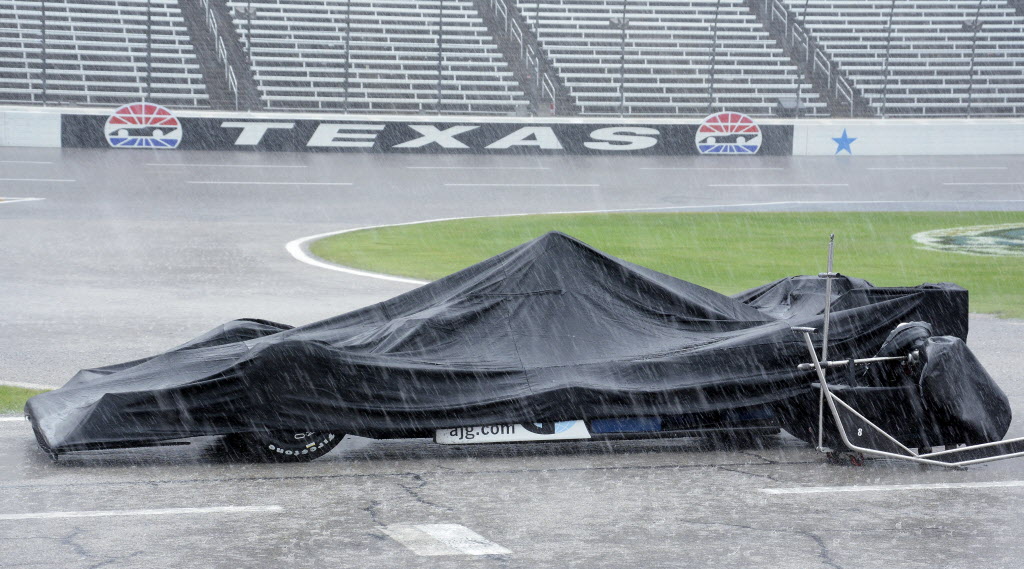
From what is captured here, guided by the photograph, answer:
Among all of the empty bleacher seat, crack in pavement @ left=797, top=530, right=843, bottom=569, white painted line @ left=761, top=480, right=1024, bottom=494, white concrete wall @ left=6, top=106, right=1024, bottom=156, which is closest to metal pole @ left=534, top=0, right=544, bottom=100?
the empty bleacher seat

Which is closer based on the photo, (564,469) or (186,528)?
(186,528)

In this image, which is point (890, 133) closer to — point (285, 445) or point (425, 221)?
point (425, 221)

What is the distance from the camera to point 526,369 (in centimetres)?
691

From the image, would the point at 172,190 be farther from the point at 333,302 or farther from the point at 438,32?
the point at 438,32

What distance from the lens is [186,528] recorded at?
18.2 feet

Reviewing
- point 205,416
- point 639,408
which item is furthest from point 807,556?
point 205,416

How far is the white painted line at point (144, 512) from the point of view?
5668mm

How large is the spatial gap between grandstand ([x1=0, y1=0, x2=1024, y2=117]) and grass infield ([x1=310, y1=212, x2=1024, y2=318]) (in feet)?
39.2

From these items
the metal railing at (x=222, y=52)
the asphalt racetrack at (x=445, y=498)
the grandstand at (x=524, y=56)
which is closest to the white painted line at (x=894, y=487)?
the asphalt racetrack at (x=445, y=498)

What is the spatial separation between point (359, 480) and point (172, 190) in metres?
17.5

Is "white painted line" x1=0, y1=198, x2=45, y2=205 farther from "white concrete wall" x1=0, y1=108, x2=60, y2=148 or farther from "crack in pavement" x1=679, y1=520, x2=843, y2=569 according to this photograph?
"crack in pavement" x1=679, y1=520, x2=843, y2=569

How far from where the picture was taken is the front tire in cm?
666

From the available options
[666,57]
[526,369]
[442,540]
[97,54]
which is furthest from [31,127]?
[442,540]

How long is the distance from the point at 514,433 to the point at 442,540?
1.48 metres
